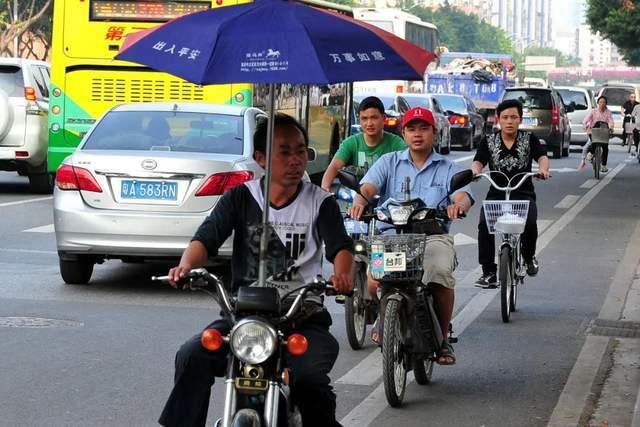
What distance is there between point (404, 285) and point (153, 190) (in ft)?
13.8

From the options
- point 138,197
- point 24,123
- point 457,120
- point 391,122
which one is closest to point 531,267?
point 138,197

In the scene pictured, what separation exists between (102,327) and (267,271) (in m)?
4.83

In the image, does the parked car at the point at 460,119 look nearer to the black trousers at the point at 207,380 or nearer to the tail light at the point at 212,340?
the black trousers at the point at 207,380

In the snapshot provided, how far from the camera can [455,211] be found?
8008 millimetres

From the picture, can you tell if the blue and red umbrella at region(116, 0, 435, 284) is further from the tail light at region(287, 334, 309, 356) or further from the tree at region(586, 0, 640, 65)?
the tree at region(586, 0, 640, 65)

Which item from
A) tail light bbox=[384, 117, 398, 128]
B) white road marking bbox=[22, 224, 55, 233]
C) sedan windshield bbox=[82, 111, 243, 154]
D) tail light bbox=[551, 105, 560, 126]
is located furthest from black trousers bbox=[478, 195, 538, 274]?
tail light bbox=[551, 105, 560, 126]

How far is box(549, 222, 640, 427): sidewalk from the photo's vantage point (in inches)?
309

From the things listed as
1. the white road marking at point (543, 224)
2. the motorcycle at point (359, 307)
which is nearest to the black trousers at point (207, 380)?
the motorcycle at point (359, 307)

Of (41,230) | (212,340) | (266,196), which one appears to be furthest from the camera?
(41,230)

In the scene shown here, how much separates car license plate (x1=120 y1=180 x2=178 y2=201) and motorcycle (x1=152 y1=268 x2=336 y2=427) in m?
6.69

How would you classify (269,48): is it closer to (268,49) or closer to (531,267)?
(268,49)

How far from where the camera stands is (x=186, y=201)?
11.8m

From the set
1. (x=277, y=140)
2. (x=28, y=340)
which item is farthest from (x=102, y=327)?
(x=277, y=140)

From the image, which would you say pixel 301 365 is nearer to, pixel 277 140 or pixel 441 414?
pixel 277 140
